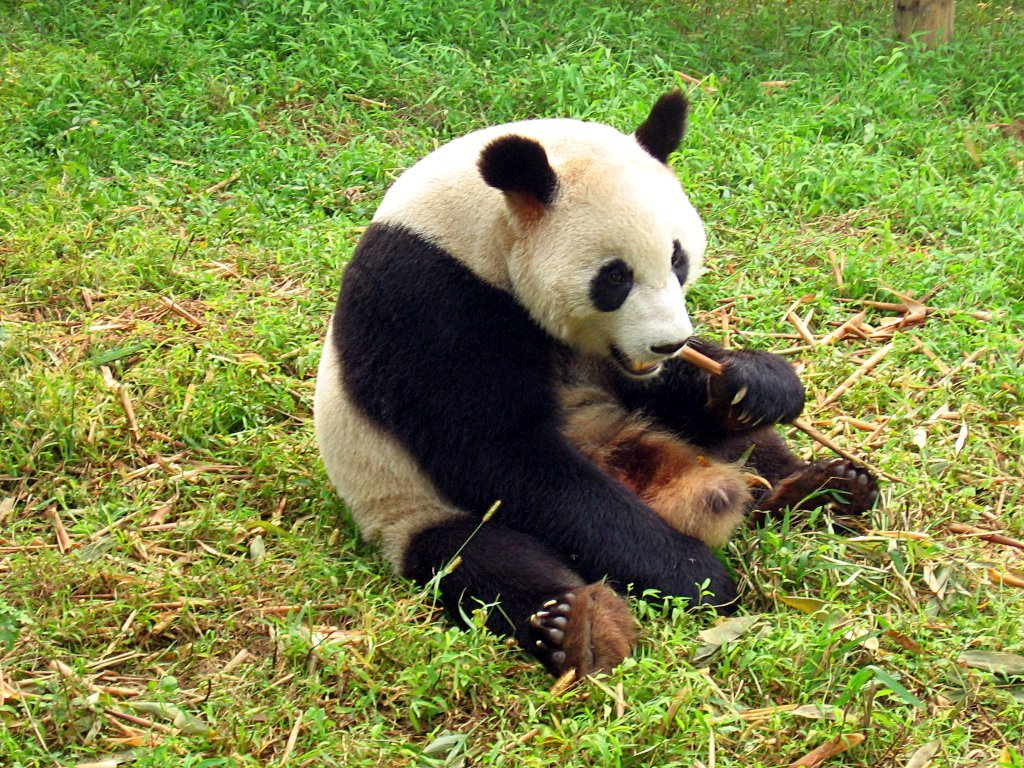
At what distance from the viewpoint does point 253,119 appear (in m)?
6.70

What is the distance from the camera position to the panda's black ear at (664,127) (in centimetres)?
409

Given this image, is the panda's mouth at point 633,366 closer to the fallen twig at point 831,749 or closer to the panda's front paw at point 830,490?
the panda's front paw at point 830,490

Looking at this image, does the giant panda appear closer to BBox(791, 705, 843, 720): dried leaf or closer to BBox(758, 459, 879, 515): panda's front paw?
BBox(758, 459, 879, 515): panda's front paw

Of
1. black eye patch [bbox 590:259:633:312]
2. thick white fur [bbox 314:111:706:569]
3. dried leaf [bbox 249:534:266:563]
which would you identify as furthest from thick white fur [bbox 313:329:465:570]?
black eye patch [bbox 590:259:633:312]

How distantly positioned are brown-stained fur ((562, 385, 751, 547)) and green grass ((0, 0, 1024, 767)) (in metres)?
0.25

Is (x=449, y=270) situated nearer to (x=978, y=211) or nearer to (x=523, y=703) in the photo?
(x=523, y=703)

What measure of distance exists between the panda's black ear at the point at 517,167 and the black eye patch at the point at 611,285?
293 millimetres

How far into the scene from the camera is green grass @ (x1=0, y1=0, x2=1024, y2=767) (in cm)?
332

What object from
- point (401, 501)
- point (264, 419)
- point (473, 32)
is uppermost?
point (473, 32)

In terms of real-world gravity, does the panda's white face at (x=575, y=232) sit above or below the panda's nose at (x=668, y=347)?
above

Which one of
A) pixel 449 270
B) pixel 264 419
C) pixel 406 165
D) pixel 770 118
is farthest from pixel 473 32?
pixel 449 270

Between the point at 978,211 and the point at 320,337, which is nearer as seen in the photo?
the point at 320,337

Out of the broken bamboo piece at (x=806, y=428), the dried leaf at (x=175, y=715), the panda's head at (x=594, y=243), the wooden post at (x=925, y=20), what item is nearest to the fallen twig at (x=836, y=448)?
the broken bamboo piece at (x=806, y=428)

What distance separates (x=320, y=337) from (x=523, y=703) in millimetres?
2363
